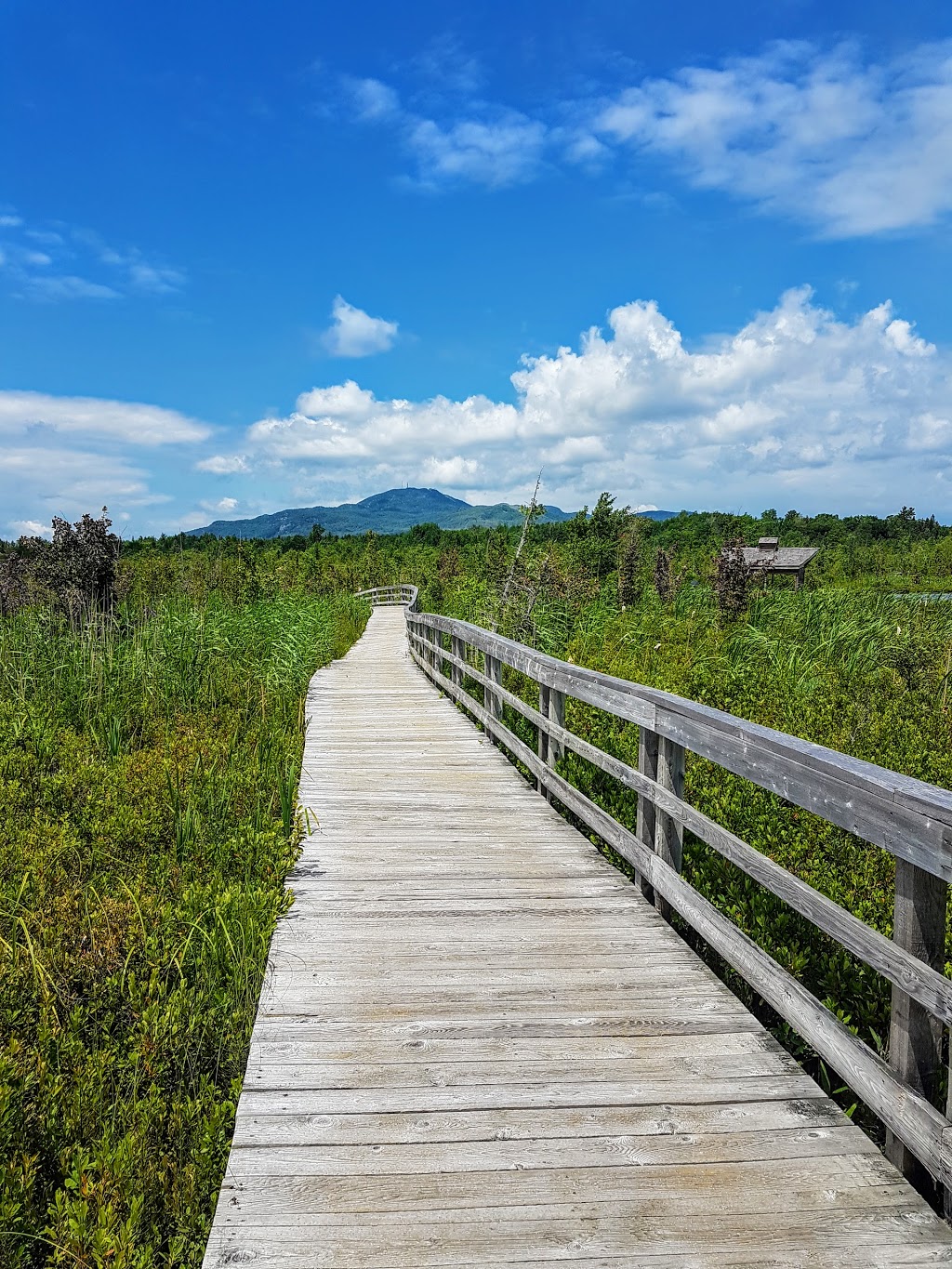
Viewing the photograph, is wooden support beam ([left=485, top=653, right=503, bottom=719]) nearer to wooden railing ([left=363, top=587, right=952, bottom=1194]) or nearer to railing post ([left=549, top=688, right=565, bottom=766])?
railing post ([left=549, top=688, right=565, bottom=766])

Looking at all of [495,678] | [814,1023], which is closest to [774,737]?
[814,1023]

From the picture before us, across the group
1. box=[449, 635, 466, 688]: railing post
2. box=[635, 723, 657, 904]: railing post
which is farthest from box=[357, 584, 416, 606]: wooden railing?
box=[635, 723, 657, 904]: railing post

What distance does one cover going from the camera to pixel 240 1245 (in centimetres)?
194

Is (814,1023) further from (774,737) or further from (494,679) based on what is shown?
(494,679)

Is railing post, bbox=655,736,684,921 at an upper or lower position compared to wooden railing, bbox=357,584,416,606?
lower

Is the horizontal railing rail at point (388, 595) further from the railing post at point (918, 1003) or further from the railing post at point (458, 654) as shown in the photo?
the railing post at point (918, 1003)

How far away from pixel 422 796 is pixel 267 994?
2.97 m

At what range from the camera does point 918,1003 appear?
6.94ft

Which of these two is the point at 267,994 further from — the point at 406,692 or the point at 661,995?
the point at 406,692

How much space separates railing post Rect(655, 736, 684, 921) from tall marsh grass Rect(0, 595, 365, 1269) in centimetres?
188

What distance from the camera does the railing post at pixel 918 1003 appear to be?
212cm

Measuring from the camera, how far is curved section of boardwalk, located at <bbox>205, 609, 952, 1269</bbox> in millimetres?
1966

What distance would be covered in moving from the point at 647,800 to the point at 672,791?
32cm

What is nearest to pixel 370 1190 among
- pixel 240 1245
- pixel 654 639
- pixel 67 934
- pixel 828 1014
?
pixel 240 1245
